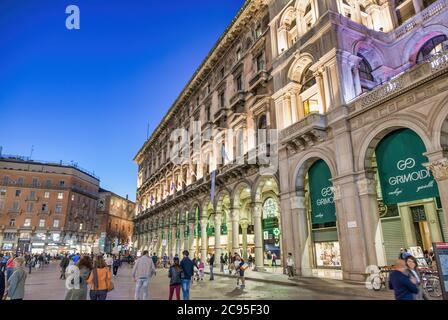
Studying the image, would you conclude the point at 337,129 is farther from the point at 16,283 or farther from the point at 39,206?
the point at 39,206

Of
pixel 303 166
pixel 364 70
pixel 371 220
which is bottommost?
pixel 371 220

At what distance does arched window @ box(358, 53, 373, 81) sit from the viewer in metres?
17.8

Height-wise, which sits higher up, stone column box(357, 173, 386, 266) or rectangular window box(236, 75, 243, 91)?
rectangular window box(236, 75, 243, 91)

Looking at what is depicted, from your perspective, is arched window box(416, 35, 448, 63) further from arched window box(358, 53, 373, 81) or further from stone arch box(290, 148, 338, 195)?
stone arch box(290, 148, 338, 195)

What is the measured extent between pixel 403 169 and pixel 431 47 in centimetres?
835

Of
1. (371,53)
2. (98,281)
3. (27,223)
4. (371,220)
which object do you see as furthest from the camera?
(27,223)

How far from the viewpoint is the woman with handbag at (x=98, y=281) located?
6567mm

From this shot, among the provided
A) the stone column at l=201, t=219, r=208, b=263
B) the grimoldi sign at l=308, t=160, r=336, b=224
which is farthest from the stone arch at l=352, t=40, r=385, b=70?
the stone column at l=201, t=219, r=208, b=263

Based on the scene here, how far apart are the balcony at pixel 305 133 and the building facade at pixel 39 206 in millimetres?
53691

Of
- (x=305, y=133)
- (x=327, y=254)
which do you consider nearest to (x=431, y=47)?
(x=305, y=133)

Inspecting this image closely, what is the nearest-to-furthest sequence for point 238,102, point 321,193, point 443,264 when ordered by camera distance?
point 443,264, point 321,193, point 238,102

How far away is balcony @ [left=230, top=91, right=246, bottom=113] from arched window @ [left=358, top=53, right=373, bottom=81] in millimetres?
9691

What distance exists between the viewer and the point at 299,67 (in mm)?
19719

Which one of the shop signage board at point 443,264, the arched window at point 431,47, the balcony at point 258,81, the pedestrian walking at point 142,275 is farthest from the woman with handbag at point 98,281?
the balcony at point 258,81
